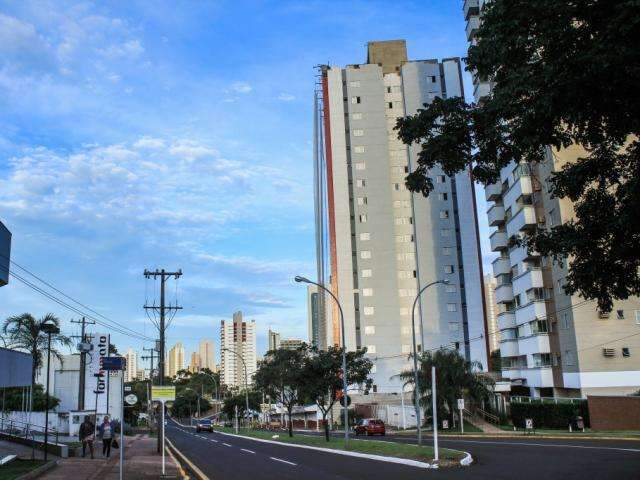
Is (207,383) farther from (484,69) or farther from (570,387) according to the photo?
(484,69)

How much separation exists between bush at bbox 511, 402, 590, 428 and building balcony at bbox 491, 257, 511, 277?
1711 cm

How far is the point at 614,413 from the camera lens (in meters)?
40.3

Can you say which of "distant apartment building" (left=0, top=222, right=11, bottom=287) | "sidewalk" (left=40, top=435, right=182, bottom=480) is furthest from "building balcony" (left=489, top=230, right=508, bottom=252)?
"distant apartment building" (left=0, top=222, right=11, bottom=287)

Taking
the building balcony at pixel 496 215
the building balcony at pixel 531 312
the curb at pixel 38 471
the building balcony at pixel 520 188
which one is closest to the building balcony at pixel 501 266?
the building balcony at pixel 496 215

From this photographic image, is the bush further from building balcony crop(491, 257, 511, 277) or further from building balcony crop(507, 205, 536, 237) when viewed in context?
building balcony crop(491, 257, 511, 277)

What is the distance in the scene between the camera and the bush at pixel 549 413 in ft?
140

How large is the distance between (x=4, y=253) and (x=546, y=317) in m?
44.3

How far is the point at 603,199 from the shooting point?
1136 cm

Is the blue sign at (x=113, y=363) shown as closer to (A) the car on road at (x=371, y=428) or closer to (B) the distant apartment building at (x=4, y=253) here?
(B) the distant apartment building at (x=4, y=253)

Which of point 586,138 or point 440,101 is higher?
point 440,101

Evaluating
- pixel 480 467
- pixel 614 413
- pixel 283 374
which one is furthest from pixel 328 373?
pixel 480 467

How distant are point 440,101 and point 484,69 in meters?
0.97

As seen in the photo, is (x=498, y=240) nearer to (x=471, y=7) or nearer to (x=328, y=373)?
(x=471, y=7)

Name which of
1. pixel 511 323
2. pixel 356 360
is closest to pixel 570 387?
pixel 511 323
